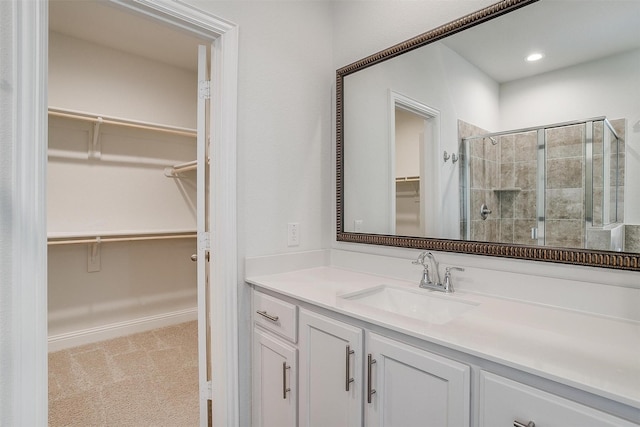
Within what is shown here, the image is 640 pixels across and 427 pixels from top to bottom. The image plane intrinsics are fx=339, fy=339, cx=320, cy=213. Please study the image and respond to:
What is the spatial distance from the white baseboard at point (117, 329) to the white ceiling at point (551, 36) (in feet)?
11.2

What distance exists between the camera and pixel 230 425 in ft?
5.24

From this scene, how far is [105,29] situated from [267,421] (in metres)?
3.10

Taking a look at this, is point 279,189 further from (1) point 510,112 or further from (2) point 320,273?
(1) point 510,112

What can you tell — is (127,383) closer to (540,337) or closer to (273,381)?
(273,381)

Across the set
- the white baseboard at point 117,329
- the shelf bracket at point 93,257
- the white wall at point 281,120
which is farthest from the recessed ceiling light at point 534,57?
the white baseboard at point 117,329

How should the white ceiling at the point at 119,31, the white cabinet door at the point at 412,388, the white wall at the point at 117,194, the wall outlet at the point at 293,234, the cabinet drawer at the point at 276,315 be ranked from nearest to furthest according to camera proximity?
the white cabinet door at the point at 412,388 → the cabinet drawer at the point at 276,315 → the wall outlet at the point at 293,234 → the white ceiling at the point at 119,31 → the white wall at the point at 117,194

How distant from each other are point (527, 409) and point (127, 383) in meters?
2.43

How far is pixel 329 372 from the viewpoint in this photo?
1250 mm

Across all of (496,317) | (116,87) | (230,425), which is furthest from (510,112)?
(116,87)

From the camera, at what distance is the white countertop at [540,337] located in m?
0.73

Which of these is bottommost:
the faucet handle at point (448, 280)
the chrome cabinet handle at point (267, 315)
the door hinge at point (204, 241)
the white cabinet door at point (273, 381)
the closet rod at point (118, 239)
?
the white cabinet door at point (273, 381)

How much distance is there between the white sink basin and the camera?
1347 mm

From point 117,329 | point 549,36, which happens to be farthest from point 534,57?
point 117,329

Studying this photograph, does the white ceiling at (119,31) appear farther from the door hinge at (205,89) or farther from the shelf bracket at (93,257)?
the shelf bracket at (93,257)
